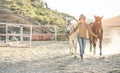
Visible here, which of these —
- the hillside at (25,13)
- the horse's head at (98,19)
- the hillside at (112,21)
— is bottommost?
the horse's head at (98,19)

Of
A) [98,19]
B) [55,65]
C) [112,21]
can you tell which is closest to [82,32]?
[98,19]

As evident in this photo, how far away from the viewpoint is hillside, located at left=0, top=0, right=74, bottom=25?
35.1 meters

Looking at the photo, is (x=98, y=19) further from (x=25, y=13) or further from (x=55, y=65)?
(x=25, y=13)

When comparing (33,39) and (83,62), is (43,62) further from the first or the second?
(33,39)

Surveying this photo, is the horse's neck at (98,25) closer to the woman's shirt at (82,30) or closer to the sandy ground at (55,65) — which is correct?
the woman's shirt at (82,30)

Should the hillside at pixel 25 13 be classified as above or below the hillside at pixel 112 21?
above

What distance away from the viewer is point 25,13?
126 ft

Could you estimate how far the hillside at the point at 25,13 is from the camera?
35125mm

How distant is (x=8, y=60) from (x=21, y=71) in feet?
10.5

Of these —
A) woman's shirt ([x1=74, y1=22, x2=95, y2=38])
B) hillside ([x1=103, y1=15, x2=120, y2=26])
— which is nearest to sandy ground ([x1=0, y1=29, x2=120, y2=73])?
woman's shirt ([x1=74, y1=22, x2=95, y2=38])

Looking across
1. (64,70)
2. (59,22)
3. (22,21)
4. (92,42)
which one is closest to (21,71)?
(64,70)

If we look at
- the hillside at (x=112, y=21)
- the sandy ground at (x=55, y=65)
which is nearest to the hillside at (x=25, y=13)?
the hillside at (x=112, y=21)

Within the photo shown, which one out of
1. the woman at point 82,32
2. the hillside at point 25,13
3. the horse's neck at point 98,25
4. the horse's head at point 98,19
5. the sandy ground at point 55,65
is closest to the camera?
the sandy ground at point 55,65

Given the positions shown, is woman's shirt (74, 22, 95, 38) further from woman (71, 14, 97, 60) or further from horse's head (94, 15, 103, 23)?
horse's head (94, 15, 103, 23)
